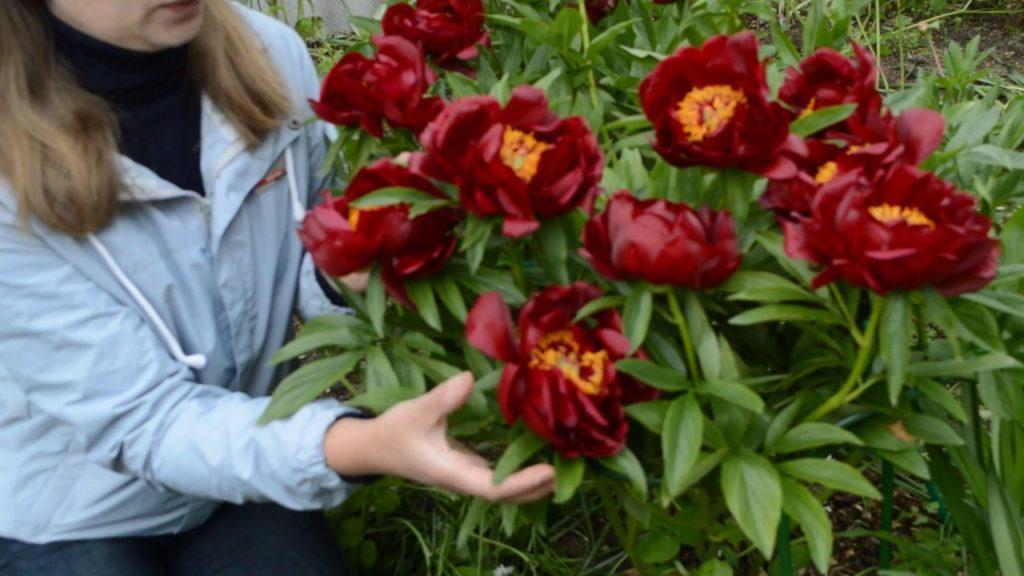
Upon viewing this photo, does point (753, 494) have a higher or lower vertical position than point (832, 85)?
lower

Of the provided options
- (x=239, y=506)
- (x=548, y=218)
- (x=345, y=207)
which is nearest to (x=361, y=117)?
(x=345, y=207)

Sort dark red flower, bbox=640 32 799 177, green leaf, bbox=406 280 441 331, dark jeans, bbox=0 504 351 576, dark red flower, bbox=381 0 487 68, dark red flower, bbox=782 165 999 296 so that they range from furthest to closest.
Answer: dark jeans, bbox=0 504 351 576 → dark red flower, bbox=381 0 487 68 → green leaf, bbox=406 280 441 331 → dark red flower, bbox=640 32 799 177 → dark red flower, bbox=782 165 999 296

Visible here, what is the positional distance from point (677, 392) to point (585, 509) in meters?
0.77

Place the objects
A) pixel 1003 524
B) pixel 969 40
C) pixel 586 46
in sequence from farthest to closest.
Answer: pixel 969 40 → pixel 586 46 → pixel 1003 524

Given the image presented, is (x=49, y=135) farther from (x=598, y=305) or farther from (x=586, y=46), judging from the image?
(x=598, y=305)

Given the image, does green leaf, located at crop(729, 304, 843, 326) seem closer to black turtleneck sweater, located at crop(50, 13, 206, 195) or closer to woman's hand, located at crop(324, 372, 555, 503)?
woman's hand, located at crop(324, 372, 555, 503)

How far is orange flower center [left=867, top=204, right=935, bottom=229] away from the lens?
810mm

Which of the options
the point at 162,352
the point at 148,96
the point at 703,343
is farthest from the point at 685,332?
the point at 148,96

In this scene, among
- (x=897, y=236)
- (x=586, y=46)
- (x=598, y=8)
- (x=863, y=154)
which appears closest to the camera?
(x=897, y=236)

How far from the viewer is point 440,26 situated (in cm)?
128

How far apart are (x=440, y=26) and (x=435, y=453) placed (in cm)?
51

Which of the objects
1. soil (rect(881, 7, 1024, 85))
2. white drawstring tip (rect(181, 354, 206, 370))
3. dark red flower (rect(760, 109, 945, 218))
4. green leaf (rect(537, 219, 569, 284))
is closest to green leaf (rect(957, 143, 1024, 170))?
dark red flower (rect(760, 109, 945, 218))

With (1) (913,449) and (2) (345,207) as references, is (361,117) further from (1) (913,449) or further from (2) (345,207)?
(1) (913,449)

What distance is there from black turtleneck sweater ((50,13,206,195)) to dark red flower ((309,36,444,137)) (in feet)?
1.23
